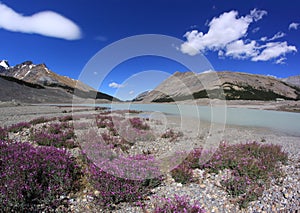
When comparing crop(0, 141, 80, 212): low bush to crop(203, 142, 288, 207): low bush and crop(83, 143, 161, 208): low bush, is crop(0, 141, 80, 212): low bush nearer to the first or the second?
crop(83, 143, 161, 208): low bush

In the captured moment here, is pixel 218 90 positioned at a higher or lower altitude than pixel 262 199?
higher

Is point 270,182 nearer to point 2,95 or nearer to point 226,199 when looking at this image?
point 226,199

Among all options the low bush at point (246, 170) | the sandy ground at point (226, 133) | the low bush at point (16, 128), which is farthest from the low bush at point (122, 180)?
the low bush at point (16, 128)

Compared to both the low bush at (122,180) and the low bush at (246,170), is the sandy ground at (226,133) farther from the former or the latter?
the low bush at (122,180)

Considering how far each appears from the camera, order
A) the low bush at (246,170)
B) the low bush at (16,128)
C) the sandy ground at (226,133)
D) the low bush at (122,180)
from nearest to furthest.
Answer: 1. the low bush at (122,180)
2. the low bush at (246,170)
3. the low bush at (16,128)
4. the sandy ground at (226,133)

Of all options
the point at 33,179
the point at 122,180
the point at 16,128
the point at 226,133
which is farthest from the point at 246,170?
the point at 16,128

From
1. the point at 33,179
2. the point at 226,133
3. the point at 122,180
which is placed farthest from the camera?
the point at 226,133

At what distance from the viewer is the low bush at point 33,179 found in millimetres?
3754

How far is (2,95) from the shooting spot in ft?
189

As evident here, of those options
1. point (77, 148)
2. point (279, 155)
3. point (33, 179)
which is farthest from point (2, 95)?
point (279, 155)

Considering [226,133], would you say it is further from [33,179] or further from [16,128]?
[16,128]

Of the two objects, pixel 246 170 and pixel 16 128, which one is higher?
pixel 16 128

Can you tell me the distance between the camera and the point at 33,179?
4.32 m

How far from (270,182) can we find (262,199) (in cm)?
113
